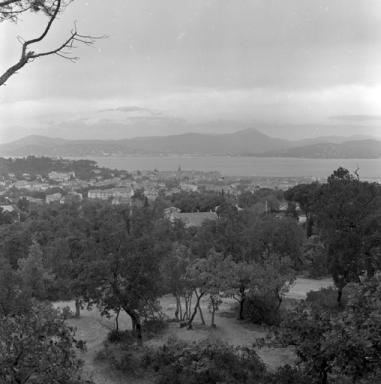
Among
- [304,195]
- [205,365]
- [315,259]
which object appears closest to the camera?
[205,365]

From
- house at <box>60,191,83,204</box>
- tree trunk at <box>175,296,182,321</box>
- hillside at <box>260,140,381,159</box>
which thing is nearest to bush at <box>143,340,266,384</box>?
tree trunk at <box>175,296,182,321</box>

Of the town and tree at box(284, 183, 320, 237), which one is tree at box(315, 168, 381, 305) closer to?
tree at box(284, 183, 320, 237)

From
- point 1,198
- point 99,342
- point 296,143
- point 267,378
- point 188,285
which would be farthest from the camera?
point 296,143

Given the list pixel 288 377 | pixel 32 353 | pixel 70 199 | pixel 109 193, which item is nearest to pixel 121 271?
pixel 288 377

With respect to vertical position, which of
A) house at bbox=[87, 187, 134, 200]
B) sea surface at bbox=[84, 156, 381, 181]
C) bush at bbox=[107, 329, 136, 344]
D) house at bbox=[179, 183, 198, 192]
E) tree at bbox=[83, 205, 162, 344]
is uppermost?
sea surface at bbox=[84, 156, 381, 181]

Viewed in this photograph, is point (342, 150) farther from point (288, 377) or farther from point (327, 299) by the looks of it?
point (288, 377)

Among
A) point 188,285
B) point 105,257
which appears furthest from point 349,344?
point 188,285

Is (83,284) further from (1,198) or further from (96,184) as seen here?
(96,184)
